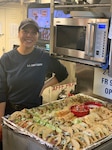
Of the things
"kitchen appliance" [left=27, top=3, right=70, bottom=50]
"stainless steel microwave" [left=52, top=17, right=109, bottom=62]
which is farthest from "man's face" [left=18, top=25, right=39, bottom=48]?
"kitchen appliance" [left=27, top=3, right=70, bottom=50]

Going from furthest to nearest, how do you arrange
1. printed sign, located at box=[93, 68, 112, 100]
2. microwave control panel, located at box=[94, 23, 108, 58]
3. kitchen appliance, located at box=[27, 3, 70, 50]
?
kitchen appliance, located at box=[27, 3, 70, 50], printed sign, located at box=[93, 68, 112, 100], microwave control panel, located at box=[94, 23, 108, 58]

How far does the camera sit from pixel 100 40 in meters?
1.56

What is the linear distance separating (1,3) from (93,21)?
2892 millimetres

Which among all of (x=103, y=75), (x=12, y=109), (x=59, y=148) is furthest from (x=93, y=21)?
(x=12, y=109)

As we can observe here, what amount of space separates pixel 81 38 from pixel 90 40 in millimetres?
142

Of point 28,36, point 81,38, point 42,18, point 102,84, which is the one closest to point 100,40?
point 81,38

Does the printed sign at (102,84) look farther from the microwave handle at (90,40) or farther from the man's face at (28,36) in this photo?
the man's face at (28,36)

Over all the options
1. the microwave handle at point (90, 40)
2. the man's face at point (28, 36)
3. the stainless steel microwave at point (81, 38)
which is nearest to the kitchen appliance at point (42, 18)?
the man's face at point (28, 36)

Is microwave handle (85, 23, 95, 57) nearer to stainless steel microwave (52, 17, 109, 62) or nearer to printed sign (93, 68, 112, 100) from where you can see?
stainless steel microwave (52, 17, 109, 62)

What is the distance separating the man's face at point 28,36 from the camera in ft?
6.43

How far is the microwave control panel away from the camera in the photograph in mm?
1524

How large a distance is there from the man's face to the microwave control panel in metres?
0.62

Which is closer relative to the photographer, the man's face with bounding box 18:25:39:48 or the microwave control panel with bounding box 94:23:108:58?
the microwave control panel with bounding box 94:23:108:58

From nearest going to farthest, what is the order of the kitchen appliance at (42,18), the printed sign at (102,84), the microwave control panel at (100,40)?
the microwave control panel at (100,40) → the printed sign at (102,84) → the kitchen appliance at (42,18)
